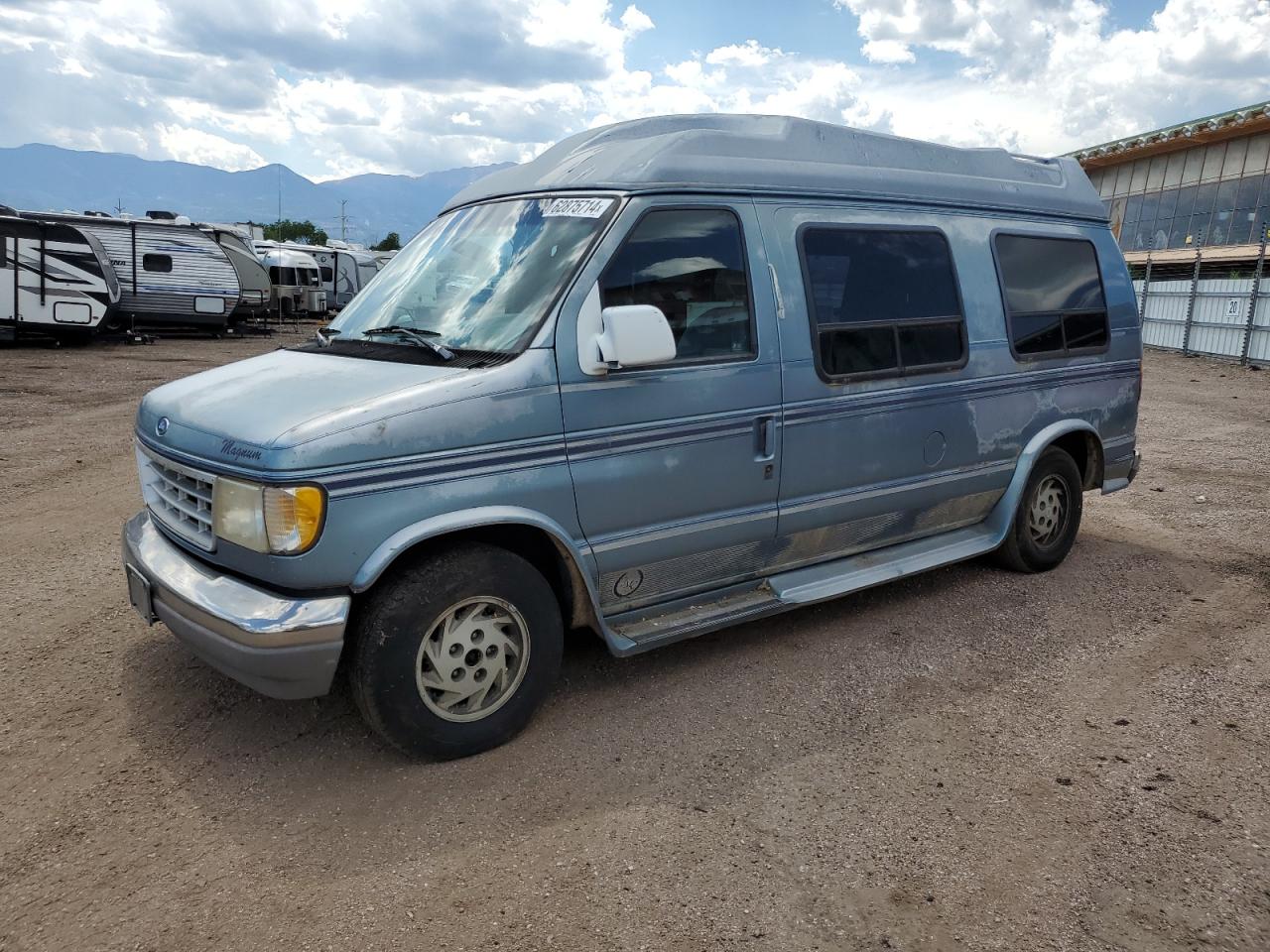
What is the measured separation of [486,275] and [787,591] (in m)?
2.04

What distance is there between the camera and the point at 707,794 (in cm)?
350

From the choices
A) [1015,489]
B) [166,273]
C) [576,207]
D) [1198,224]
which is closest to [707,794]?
[576,207]

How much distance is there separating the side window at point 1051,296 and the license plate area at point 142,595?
15.2ft

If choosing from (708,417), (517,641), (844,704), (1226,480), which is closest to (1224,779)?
(844,704)

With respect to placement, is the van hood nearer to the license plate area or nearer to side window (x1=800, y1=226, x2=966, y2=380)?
the license plate area

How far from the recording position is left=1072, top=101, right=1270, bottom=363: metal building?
69.0 feet

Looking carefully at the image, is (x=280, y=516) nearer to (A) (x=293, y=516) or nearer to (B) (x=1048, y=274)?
(A) (x=293, y=516)

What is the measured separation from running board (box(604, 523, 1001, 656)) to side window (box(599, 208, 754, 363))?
114 centimetres

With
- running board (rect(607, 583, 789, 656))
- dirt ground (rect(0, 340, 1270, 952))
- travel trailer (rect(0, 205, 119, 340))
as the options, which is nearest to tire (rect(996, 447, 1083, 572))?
dirt ground (rect(0, 340, 1270, 952))

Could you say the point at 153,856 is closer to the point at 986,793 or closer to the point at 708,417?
the point at 708,417

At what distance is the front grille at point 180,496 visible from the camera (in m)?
3.54

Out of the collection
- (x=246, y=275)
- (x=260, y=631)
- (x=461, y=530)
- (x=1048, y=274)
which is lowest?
(x=260, y=631)

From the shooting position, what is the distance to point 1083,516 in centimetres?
751

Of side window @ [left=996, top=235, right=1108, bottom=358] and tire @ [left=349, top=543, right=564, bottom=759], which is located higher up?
side window @ [left=996, top=235, right=1108, bottom=358]
